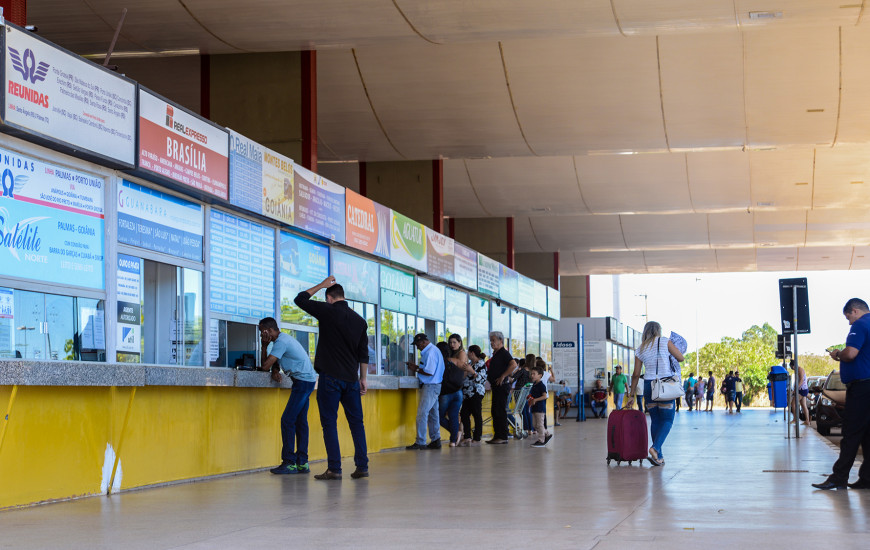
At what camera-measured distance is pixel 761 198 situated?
27188mm

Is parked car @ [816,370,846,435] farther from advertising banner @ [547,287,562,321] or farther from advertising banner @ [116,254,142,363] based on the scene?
advertising banner @ [116,254,142,363]

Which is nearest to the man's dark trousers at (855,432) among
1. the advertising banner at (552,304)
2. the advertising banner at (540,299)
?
the advertising banner at (540,299)

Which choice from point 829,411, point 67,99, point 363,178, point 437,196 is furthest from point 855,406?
point 363,178

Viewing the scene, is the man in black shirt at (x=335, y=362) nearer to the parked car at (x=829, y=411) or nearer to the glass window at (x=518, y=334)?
the parked car at (x=829, y=411)

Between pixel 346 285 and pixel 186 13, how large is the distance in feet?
13.0

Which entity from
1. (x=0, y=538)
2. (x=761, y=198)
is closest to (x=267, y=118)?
(x=0, y=538)

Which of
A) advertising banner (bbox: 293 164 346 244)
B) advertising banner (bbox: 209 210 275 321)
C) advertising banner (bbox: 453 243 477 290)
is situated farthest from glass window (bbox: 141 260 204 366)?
advertising banner (bbox: 453 243 477 290)

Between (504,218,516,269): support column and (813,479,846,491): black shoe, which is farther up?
(504,218,516,269): support column

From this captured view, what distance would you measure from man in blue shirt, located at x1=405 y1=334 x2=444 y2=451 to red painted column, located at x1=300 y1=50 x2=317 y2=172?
2.92 meters

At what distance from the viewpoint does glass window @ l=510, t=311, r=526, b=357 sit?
25.9 metres

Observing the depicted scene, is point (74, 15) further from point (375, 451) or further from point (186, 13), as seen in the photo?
point (375, 451)

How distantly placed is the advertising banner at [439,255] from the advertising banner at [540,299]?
8432 mm

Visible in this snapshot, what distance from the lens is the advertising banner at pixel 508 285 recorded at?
24.3 m

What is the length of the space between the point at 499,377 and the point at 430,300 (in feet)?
8.52
